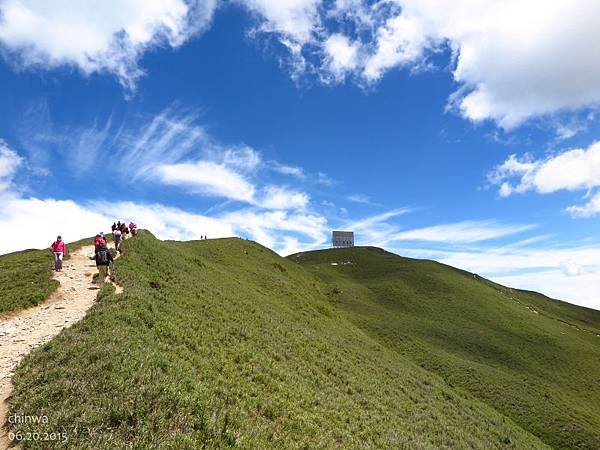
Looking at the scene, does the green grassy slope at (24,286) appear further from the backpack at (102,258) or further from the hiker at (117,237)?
the hiker at (117,237)

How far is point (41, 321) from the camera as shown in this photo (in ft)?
65.7

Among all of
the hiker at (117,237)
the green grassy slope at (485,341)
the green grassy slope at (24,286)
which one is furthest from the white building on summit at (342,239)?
the green grassy slope at (24,286)

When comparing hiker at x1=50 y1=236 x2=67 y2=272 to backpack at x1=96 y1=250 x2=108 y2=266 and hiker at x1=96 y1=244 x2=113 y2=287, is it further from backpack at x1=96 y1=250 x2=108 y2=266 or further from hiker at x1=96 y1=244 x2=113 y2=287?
backpack at x1=96 y1=250 x2=108 y2=266

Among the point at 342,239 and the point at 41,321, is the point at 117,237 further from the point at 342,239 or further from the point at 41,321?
the point at 342,239

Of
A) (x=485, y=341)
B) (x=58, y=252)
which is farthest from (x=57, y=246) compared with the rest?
(x=485, y=341)

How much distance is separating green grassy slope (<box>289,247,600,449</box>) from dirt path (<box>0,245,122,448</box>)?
40053mm

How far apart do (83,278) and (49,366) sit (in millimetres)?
16509

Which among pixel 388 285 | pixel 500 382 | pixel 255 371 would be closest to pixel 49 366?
pixel 255 371

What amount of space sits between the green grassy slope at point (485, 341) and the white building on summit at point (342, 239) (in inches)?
3245

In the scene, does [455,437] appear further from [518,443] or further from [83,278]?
[83,278]

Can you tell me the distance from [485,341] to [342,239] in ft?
425

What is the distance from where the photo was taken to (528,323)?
76.9 metres

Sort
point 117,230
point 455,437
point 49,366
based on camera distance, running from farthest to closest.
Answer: point 117,230 < point 455,437 < point 49,366

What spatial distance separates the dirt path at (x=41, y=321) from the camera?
1438cm
